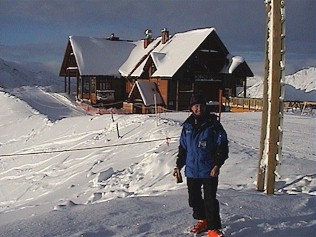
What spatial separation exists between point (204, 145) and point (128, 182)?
5.55 metres

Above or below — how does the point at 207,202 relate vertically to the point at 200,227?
above

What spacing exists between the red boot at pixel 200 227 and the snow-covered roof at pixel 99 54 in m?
30.7

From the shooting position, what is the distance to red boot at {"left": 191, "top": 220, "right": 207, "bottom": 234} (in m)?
5.02

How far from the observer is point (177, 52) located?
106 ft

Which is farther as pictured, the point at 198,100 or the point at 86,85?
the point at 86,85

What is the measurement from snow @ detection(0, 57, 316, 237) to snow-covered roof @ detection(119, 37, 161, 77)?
12.1 meters

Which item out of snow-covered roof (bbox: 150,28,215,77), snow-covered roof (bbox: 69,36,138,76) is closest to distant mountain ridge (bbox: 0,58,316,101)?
snow-covered roof (bbox: 69,36,138,76)

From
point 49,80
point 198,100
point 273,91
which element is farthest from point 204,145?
point 49,80

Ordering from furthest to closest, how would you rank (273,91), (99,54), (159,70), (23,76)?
(23,76)
(99,54)
(159,70)
(273,91)

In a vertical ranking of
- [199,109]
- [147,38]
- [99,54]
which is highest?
[147,38]

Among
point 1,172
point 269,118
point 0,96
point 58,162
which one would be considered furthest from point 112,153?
point 0,96

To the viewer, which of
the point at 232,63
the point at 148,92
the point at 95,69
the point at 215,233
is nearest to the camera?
the point at 215,233

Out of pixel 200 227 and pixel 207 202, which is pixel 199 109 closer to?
pixel 207 202

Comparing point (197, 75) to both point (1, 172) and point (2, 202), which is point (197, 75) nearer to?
point (1, 172)
